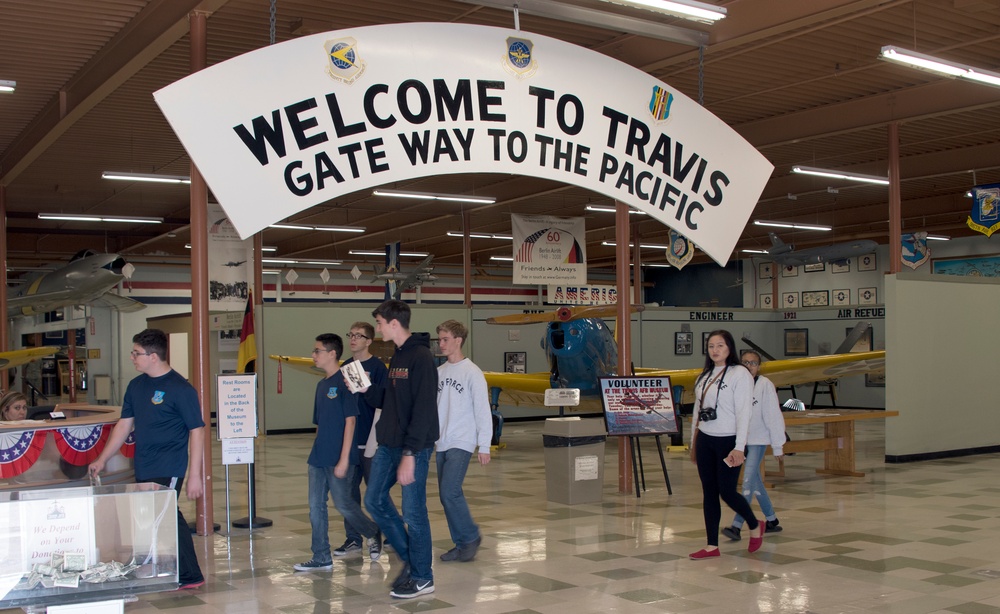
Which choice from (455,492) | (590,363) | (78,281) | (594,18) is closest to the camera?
(455,492)

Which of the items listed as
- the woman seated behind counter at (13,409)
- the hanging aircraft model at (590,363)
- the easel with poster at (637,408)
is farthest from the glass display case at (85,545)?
the hanging aircraft model at (590,363)

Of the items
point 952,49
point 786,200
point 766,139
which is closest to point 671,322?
point 786,200

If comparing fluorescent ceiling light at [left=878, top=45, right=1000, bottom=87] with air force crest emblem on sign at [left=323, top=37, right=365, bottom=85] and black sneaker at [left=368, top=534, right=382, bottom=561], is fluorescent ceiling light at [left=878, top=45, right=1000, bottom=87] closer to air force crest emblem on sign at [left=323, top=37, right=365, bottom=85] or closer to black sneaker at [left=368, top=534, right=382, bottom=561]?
air force crest emblem on sign at [left=323, top=37, right=365, bottom=85]

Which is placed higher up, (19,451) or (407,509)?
(19,451)

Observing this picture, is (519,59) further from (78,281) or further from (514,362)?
(78,281)

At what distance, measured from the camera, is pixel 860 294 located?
28016 millimetres

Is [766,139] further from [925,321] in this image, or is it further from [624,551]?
[624,551]

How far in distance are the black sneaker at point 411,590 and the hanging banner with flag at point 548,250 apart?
11238 mm

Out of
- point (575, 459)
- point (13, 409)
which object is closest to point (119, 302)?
point (13, 409)

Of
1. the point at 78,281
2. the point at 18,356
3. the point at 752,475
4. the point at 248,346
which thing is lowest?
the point at 752,475

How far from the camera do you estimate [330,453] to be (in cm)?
568

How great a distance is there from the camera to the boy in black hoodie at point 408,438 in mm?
5027

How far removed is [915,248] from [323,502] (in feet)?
56.0

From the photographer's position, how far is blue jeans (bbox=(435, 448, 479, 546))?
19.4 feet
